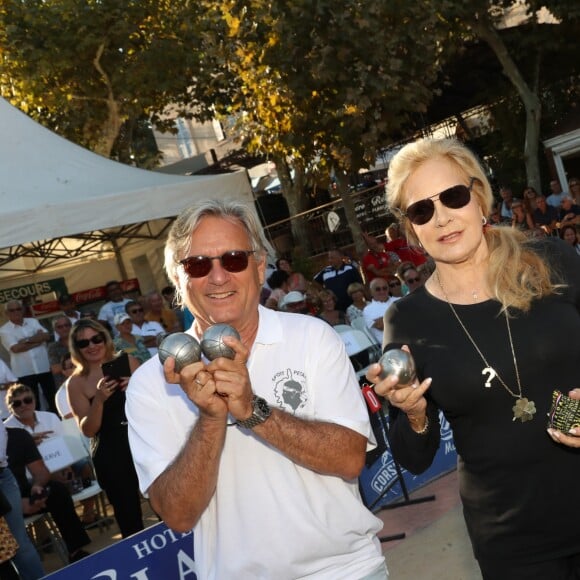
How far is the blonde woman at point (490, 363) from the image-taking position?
2.62 metres

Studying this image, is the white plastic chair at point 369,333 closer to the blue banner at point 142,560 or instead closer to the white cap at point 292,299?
the white cap at point 292,299

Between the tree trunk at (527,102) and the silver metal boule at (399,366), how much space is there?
17515 mm

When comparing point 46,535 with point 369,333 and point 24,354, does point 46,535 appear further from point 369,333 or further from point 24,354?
point 369,333

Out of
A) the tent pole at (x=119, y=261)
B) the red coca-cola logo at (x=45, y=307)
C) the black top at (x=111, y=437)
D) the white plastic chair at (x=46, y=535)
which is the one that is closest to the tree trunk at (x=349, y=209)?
the tent pole at (x=119, y=261)

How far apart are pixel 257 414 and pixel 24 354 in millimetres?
9577

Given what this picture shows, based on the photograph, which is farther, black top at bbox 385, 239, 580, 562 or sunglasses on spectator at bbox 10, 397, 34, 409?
sunglasses on spectator at bbox 10, 397, 34, 409

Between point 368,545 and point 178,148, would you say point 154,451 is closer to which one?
point 368,545

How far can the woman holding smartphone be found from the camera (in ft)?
20.5

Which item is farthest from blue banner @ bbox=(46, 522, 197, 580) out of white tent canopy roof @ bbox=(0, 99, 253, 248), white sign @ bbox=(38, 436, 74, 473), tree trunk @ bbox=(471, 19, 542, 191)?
tree trunk @ bbox=(471, 19, 542, 191)

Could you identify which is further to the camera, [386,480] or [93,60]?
[93,60]

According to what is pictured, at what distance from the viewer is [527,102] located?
19.3 metres

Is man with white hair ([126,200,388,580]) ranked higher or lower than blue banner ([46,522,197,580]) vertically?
higher

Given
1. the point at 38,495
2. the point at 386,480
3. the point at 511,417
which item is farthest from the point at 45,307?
the point at 511,417

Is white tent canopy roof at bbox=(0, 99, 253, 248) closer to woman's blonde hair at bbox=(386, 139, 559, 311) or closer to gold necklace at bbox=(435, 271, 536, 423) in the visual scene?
woman's blonde hair at bbox=(386, 139, 559, 311)
